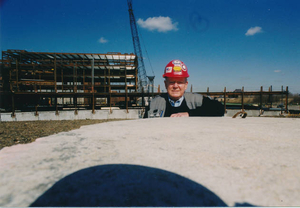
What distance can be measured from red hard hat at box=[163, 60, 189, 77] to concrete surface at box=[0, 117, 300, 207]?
11.3 ft

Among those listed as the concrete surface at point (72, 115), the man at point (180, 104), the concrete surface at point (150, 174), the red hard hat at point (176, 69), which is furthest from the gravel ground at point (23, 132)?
the concrete surface at point (72, 115)

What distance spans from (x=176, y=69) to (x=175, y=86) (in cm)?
58

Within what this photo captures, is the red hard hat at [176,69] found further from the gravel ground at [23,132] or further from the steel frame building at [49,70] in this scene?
the steel frame building at [49,70]

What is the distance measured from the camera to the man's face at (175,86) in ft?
17.6

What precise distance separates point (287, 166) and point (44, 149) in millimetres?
2536

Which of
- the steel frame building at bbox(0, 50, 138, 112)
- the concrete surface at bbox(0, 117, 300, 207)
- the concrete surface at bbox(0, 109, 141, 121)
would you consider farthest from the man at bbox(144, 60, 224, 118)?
the steel frame building at bbox(0, 50, 138, 112)

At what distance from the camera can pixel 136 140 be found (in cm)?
233

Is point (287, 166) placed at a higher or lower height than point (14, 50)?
lower

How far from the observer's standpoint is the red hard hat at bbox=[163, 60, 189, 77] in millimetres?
5164

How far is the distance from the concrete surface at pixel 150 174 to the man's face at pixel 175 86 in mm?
3492

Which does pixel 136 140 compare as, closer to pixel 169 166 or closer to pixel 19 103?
pixel 169 166

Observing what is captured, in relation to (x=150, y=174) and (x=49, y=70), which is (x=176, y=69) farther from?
(x=49, y=70)

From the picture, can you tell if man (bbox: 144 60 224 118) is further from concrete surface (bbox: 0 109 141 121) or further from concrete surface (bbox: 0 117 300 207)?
concrete surface (bbox: 0 109 141 121)

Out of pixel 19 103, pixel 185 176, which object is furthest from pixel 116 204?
pixel 19 103
